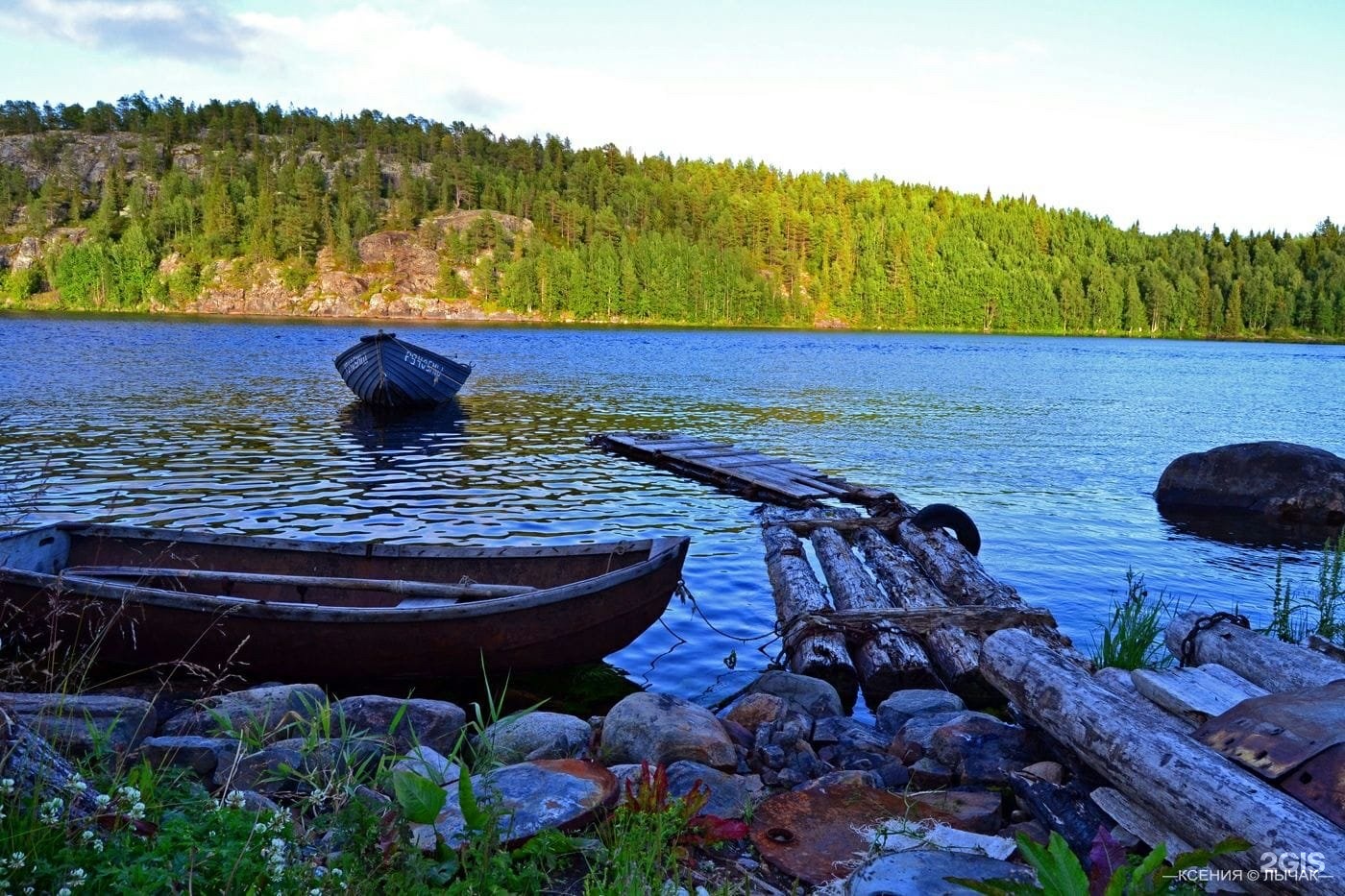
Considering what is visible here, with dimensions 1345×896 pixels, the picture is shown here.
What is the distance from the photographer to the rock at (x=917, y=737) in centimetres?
645

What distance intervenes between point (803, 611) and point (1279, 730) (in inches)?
231

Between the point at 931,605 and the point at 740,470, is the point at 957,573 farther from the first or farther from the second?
the point at 740,470

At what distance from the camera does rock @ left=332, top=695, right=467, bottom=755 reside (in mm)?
6504

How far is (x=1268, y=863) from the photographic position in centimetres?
372

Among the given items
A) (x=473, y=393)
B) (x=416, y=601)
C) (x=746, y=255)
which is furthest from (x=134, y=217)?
(x=416, y=601)

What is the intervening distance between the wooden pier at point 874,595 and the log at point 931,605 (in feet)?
0.04

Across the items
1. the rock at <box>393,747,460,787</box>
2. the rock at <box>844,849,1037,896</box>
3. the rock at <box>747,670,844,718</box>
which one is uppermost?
the rock at <box>844,849,1037,896</box>

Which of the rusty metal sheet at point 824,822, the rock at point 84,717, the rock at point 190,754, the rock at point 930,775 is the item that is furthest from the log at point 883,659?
the rock at point 84,717

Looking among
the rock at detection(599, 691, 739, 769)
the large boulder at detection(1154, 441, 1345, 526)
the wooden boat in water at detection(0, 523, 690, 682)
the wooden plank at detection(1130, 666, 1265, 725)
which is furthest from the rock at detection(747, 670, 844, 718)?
the large boulder at detection(1154, 441, 1345, 526)

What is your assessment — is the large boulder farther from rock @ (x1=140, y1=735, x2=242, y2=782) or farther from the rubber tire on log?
rock @ (x1=140, y1=735, x2=242, y2=782)

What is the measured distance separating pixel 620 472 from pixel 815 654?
1258 cm

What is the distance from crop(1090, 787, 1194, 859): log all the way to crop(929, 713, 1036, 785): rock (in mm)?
955

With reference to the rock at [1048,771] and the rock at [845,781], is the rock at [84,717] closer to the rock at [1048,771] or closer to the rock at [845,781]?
the rock at [845,781]

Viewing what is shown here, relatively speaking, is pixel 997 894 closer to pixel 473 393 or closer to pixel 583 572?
pixel 583 572
